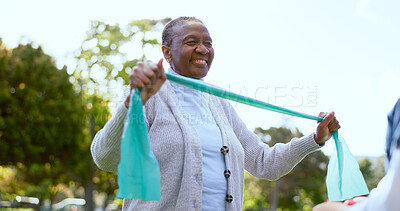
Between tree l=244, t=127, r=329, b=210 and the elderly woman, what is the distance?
2541 cm

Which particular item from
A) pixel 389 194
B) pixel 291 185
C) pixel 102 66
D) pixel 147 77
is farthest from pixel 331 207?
pixel 291 185

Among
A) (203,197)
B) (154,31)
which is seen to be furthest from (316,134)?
(154,31)

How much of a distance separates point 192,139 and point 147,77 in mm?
547

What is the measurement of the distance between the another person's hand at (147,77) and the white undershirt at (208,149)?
57cm

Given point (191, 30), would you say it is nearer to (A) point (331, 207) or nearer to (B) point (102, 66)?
(A) point (331, 207)

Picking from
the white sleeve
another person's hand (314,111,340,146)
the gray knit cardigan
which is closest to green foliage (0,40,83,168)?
the gray knit cardigan

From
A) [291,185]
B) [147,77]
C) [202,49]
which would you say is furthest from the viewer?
[291,185]

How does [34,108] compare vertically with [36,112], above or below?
above

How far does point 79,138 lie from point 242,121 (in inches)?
672

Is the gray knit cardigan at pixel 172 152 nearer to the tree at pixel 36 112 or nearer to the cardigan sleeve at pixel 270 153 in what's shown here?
the cardigan sleeve at pixel 270 153

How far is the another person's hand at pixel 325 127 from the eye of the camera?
9.21ft

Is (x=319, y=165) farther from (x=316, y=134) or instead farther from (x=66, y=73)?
(x=316, y=134)

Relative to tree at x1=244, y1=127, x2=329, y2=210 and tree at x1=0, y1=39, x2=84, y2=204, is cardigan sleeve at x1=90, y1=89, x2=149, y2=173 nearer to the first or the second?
tree at x1=0, y1=39, x2=84, y2=204

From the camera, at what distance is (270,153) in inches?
114
